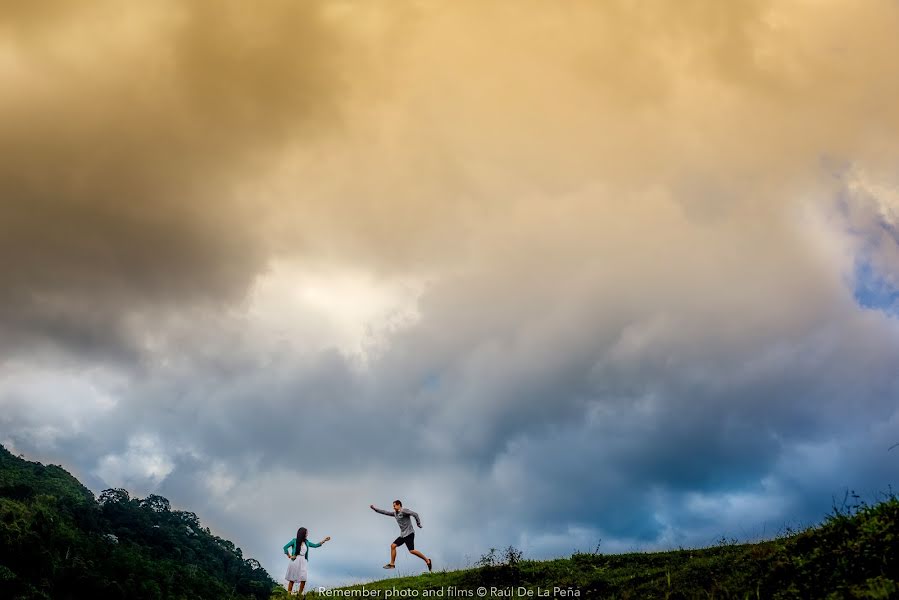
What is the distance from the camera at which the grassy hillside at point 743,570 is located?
41.9ft

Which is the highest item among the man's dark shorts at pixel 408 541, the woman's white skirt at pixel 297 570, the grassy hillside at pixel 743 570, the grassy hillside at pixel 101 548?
the grassy hillside at pixel 101 548

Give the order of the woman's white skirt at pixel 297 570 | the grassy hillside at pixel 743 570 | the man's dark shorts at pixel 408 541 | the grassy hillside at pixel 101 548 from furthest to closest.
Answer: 1. the grassy hillside at pixel 101 548
2. the man's dark shorts at pixel 408 541
3. the woman's white skirt at pixel 297 570
4. the grassy hillside at pixel 743 570

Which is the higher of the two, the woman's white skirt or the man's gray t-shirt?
the man's gray t-shirt

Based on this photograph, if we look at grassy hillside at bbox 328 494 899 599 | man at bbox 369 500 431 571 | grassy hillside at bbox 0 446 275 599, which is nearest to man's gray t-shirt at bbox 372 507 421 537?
man at bbox 369 500 431 571

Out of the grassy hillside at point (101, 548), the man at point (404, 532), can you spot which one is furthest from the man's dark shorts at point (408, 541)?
the grassy hillside at point (101, 548)

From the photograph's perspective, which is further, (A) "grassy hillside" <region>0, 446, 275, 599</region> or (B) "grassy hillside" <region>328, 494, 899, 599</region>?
(A) "grassy hillside" <region>0, 446, 275, 599</region>

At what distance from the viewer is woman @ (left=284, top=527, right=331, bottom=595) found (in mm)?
26859

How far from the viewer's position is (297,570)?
88.3ft

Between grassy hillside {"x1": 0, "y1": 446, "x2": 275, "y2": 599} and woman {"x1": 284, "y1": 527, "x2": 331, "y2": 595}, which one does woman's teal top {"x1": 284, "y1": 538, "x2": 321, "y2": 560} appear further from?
grassy hillside {"x1": 0, "y1": 446, "x2": 275, "y2": 599}

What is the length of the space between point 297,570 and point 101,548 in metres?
92.2

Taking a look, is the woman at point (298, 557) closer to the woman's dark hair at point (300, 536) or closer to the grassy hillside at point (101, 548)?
the woman's dark hair at point (300, 536)

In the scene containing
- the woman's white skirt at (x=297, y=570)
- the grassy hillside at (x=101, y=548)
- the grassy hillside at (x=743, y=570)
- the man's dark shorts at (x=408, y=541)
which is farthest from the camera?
the grassy hillside at (x=101, y=548)

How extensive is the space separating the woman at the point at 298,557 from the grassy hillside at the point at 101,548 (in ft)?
202

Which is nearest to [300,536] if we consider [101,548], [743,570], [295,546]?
[295,546]
